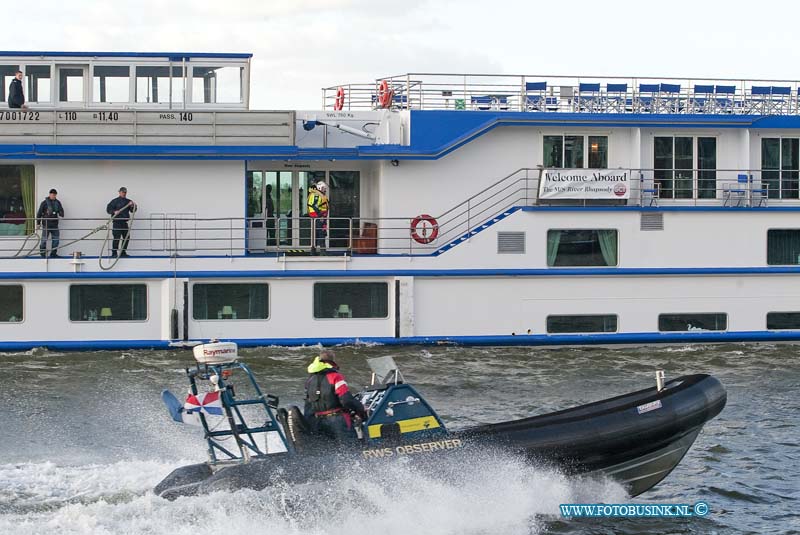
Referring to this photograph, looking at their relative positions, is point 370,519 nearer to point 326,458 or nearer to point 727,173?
point 326,458

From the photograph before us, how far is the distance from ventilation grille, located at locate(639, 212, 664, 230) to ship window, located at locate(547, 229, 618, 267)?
0.56 meters

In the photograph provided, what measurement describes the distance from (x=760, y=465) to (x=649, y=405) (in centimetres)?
261

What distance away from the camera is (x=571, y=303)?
22.0m

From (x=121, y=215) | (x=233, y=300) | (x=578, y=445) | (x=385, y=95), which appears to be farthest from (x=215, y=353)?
(x=385, y=95)

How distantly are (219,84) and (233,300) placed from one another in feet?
15.9

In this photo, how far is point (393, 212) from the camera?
902 inches

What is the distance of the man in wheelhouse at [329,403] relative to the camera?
12039 millimetres

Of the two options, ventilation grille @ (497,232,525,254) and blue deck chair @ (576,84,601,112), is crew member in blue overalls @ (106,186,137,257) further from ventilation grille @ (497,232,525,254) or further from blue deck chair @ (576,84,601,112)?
blue deck chair @ (576,84,601,112)

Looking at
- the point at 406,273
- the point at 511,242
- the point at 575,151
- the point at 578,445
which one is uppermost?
the point at 575,151

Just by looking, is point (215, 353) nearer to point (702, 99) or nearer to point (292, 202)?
point (292, 202)

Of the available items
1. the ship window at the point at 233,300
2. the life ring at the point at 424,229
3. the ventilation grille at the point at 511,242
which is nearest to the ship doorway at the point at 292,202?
the life ring at the point at 424,229

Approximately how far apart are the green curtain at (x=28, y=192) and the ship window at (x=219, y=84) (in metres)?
3.55

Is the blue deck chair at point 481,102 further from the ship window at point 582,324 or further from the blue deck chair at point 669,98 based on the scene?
the ship window at point 582,324

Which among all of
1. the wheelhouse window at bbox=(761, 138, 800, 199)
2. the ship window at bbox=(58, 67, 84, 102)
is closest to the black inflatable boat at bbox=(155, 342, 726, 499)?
the wheelhouse window at bbox=(761, 138, 800, 199)
